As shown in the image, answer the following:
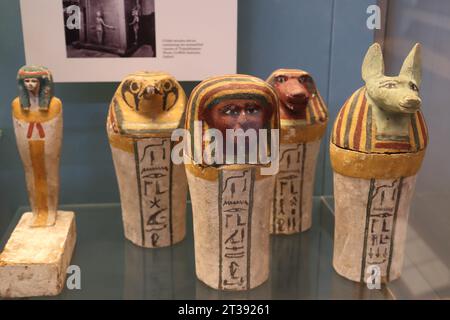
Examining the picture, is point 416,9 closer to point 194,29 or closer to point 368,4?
point 368,4

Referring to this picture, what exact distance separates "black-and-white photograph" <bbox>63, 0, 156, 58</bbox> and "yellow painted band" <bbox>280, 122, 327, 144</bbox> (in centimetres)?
60

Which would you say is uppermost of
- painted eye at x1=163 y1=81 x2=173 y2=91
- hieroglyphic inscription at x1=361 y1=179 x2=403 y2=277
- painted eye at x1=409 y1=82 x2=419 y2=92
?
painted eye at x1=409 y1=82 x2=419 y2=92

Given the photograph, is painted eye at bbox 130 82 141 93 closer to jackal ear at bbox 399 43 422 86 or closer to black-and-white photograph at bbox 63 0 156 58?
black-and-white photograph at bbox 63 0 156 58

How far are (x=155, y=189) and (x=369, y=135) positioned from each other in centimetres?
78

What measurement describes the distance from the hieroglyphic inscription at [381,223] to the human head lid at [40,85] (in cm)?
110

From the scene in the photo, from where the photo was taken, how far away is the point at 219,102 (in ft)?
5.73

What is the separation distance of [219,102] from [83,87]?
883 mm

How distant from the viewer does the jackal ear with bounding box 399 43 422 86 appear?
1781mm

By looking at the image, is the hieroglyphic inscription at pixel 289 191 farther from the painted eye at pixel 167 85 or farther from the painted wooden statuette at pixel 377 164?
the painted eye at pixel 167 85

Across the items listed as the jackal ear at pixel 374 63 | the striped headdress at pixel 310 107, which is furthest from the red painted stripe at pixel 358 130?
the striped headdress at pixel 310 107

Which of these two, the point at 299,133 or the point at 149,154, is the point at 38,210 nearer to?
the point at 149,154

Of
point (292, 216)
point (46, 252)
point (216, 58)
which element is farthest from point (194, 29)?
point (46, 252)

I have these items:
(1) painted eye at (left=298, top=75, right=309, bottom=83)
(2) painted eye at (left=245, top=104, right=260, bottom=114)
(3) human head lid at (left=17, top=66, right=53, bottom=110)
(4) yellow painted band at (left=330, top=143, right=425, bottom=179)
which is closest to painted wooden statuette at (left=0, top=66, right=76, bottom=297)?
(3) human head lid at (left=17, top=66, right=53, bottom=110)

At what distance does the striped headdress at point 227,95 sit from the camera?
174cm
